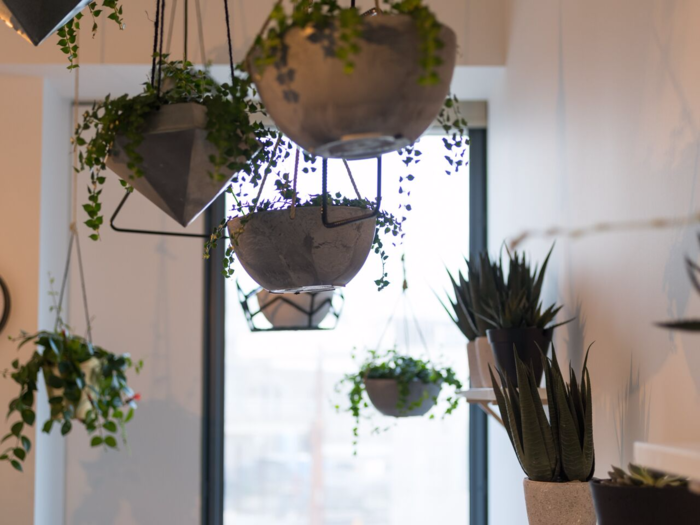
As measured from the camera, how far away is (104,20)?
3.52 m

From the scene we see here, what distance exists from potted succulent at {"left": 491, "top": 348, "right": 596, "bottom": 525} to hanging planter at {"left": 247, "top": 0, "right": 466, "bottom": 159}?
2.51 feet

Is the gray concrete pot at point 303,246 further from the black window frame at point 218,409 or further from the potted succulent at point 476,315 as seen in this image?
the black window frame at point 218,409

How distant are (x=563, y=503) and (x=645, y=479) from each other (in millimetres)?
362

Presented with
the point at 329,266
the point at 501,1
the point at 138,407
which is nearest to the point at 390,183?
the point at 501,1

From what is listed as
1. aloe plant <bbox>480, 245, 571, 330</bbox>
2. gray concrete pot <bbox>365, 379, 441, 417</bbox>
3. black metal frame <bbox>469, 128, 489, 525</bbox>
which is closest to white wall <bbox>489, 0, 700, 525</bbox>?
aloe plant <bbox>480, 245, 571, 330</bbox>

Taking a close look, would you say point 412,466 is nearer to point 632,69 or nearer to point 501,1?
point 501,1

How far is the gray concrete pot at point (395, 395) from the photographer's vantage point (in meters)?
3.24

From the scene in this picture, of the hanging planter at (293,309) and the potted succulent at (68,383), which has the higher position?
the hanging planter at (293,309)

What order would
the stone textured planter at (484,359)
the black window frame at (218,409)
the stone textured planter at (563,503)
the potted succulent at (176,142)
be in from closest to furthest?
the potted succulent at (176,142), the stone textured planter at (563,503), the stone textured planter at (484,359), the black window frame at (218,409)

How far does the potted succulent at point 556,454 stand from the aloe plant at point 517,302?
428 millimetres

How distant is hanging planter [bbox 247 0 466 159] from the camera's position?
3.32 ft

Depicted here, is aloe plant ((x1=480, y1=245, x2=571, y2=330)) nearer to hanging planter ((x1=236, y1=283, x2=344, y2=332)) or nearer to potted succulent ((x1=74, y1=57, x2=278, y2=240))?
potted succulent ((x1=74, y1=57, x2=278, y2=240))

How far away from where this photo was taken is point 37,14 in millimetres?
1467

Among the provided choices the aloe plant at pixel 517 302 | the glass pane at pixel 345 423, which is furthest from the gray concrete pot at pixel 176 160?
the glass pane at pixel 345 423
